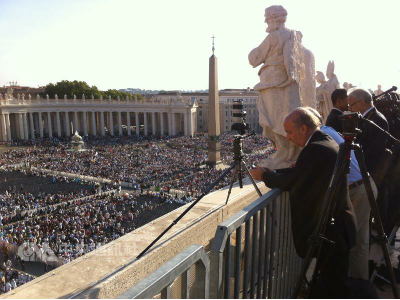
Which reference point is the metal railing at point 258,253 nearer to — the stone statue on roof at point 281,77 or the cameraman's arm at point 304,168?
the cameraman's arm at point 304,168

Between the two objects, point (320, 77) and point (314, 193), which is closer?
point (314, 193)

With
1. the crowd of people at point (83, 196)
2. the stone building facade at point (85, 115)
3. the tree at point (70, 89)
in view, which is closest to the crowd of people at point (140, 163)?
the crowd of people at point (83, 196)

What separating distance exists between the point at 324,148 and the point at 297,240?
630mm

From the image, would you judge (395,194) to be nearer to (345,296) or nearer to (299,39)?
(345,296)

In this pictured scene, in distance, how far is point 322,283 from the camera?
253cm

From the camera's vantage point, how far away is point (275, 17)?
7.69m

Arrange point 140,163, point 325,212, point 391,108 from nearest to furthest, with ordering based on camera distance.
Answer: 1. point 325,212
2. point 391,108
3. point 140,163

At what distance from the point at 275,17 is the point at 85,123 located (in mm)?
55124

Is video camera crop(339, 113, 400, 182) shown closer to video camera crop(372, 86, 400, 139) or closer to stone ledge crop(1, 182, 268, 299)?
video camera crop(372, 86, 400, 139)

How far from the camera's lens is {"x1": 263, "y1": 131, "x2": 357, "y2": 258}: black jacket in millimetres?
2367

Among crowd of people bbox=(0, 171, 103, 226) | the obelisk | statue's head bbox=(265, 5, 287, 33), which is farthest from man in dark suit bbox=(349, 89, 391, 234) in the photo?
the obelisk

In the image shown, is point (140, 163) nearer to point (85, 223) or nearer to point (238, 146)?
point (85, 223)

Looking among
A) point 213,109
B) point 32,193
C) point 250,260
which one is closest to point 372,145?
point 250,260

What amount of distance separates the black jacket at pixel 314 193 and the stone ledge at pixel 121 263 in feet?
5.32
